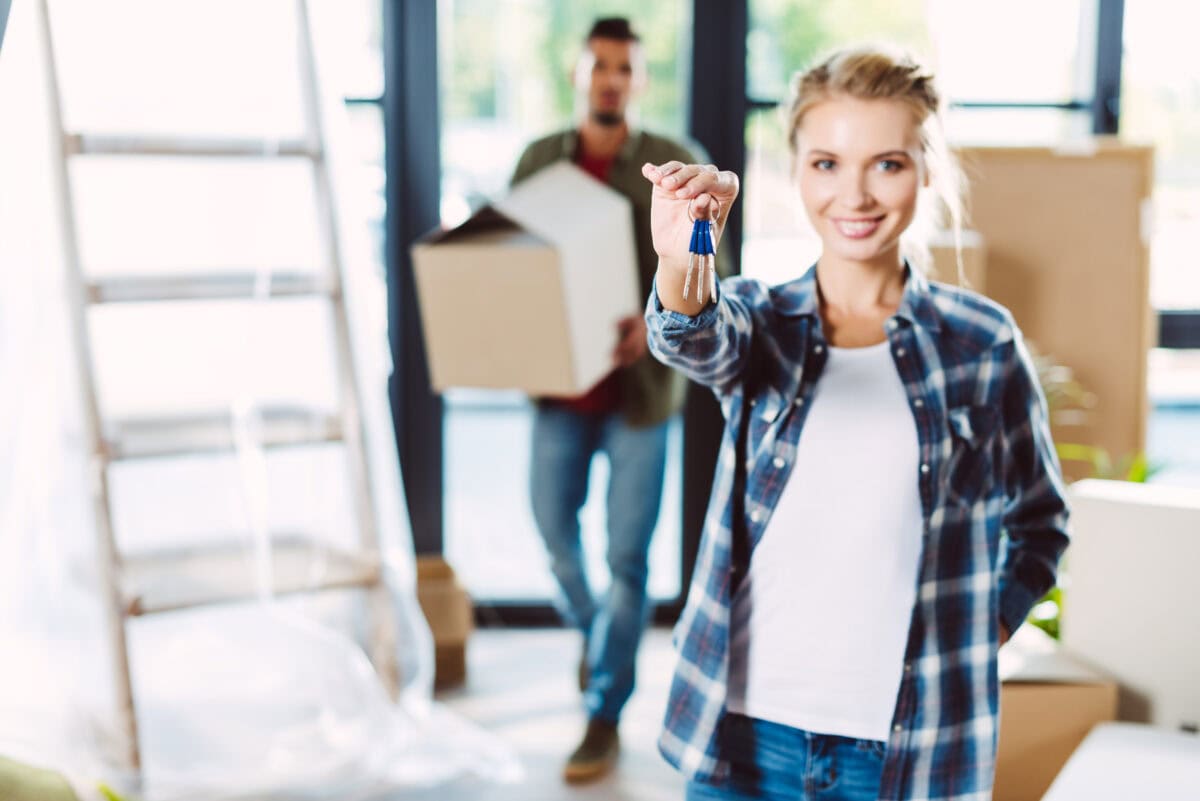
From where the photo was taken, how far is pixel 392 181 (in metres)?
3.28

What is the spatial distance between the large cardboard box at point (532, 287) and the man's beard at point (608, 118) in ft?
0.96

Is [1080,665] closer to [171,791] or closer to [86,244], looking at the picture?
[171,791]

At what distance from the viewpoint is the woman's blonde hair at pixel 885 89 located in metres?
1.21

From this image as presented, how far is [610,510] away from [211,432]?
2.57 feet

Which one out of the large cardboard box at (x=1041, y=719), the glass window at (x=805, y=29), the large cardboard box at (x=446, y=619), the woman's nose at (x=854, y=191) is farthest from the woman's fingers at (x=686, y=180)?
the glass window at (x=805, y=29)

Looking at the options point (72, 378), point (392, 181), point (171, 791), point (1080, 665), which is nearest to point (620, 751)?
point (171, 791)

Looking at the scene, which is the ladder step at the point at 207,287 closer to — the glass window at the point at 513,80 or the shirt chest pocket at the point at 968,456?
the glass window at the point at 513,80

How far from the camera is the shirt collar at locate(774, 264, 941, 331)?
4.11 ft

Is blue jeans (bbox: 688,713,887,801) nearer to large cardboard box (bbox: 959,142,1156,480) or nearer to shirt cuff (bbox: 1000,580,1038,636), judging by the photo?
shirt cuff (bbox: 1000,580,1038,636)

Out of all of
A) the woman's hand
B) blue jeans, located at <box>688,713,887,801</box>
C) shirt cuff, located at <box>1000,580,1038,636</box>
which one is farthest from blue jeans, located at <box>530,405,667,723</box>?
the woman's hand

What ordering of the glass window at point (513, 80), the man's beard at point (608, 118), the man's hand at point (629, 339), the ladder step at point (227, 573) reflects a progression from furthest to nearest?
the glass window at point (513, 80) → the man's beard at point (608, 118) → the man's hand at point (629, 339) → the ladder step at point (227, 573)

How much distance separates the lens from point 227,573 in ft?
7.90

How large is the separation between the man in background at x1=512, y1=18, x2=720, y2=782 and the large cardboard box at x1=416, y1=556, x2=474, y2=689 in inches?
15.1

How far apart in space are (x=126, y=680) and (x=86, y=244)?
0.77m
